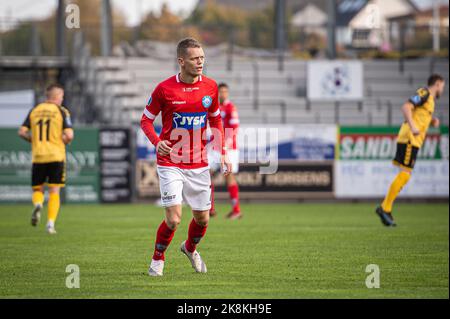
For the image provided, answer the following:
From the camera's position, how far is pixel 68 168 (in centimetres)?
2405

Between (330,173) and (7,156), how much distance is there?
26.0 ft

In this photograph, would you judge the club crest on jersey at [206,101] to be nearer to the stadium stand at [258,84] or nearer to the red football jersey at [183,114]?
the red football jersey at [183,114]

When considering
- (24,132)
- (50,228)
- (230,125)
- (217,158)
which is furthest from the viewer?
(217,158)

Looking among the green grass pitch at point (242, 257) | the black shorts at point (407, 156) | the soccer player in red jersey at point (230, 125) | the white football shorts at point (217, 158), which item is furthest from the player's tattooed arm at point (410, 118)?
the white football shorts at point (217, 158)

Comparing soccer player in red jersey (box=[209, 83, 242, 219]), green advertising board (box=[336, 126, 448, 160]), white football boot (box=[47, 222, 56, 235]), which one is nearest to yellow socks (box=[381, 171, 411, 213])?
soccer player in red jersey (box=[209, 83, 242, 219])

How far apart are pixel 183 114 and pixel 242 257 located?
2531 mm

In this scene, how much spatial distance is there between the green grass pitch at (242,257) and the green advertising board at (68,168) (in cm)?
422


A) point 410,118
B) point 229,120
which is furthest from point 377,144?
point 410,118

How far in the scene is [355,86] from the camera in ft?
98.7

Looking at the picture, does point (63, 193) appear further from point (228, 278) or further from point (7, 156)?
point (228, 278)

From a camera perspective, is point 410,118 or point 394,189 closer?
point 410,118

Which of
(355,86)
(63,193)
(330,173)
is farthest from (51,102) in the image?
(355,86)

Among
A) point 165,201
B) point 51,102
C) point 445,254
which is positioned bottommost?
point 445,254

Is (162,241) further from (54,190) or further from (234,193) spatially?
(234,193)
